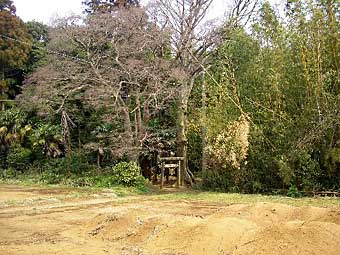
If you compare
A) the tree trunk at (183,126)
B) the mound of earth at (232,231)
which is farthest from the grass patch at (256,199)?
the mound of earth at (232,231)

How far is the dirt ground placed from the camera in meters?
6.02

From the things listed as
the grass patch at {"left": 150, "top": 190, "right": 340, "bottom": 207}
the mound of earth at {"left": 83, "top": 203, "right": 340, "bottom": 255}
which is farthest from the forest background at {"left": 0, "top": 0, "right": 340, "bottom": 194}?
the mound of earth at {"left": 83, "top": 203, "right": 340, "bottom": 255}

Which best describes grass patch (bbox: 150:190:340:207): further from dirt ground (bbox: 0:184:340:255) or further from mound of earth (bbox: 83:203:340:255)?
mound of earth (bbox: 83:203:340:255)

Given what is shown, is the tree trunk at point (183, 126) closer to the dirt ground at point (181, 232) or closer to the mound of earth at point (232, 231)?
the dirt ground at point (181, 232)

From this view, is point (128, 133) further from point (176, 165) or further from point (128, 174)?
point (176, 165)

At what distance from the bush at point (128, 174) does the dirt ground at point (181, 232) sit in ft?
17.5

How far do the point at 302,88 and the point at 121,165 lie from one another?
21.9 ft

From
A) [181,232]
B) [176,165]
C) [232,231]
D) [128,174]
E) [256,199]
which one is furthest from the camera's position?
[176,165]

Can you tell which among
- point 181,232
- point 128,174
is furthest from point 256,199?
point 181,232

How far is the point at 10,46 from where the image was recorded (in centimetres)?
2136

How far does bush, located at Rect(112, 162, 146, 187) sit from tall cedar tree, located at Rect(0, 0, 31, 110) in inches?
335

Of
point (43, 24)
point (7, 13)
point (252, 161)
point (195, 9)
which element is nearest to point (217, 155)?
point (252, 161)

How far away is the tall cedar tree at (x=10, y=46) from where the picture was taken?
21.1 m

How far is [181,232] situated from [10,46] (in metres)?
17.1
